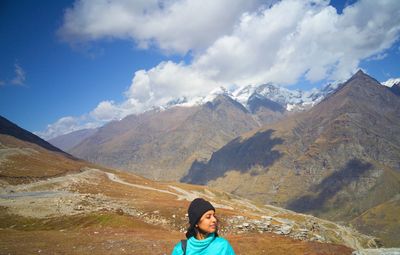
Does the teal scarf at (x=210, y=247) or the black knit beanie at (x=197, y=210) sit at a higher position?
the black knit beanie at (x=197, y=210)

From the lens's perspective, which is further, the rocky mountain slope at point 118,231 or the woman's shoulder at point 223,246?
the rocky mountain slope at point 118,231

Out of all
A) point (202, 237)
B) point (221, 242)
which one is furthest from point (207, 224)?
point (221, 242)

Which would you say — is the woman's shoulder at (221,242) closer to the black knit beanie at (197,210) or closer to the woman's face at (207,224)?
the woman's face at (207,224)

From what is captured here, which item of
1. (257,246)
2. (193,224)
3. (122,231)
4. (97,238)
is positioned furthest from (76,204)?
(193,224)

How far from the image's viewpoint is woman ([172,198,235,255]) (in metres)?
A: 7.56

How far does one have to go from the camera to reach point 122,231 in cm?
3556

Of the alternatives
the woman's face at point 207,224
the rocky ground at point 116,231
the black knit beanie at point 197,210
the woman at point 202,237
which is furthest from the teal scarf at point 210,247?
the rocky ground at point 116,231

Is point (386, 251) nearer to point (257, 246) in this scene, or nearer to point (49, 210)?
point (257, 246)

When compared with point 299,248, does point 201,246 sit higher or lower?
higher

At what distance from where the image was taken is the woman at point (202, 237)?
756 centimetres

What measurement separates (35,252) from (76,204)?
3124 cm

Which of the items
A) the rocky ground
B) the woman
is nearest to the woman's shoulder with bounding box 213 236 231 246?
the woman

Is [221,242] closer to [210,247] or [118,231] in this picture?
[210,247]

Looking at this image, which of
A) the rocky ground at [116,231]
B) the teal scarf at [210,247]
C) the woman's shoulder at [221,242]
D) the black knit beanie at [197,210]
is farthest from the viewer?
the rocky ground at [116,231]
